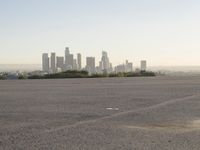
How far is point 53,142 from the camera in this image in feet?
35.4

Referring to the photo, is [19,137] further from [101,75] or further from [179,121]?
[101,75]

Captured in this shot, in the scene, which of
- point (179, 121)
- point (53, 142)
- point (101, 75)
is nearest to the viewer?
point (53, 142)

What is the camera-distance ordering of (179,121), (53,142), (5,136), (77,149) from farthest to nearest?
(179,121)
(5,136)
(53,142)
(77,149)

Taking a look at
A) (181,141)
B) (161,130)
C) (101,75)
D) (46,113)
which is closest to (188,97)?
(46,113)

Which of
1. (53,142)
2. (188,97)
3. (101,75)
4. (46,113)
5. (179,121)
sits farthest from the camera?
(101,75)

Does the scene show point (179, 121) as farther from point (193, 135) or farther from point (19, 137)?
point (19, 137)

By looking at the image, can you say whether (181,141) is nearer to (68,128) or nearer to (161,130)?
(161,130)

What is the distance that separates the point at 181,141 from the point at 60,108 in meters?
7.67

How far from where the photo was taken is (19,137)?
11414mm

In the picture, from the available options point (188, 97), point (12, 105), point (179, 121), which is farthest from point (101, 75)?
point (179, 121)

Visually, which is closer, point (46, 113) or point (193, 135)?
point (193, 135)

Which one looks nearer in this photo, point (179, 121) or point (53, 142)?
point (53, 142)

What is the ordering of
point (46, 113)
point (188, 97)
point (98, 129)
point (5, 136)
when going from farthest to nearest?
point (188, 97), point (46, 113), point (98, 129), point (5, 136)

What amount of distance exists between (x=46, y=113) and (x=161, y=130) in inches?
191
